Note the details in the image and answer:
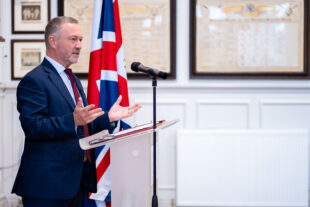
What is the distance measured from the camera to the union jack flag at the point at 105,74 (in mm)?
2887

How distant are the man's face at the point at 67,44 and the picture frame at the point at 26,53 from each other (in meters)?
1.46

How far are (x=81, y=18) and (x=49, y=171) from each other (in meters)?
2.01

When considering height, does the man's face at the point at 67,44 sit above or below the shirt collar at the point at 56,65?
above

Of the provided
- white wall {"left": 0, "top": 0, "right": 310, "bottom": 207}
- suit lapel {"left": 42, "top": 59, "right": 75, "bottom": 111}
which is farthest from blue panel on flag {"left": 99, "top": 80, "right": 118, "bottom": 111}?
suit lapel {"left": 42, "top": 59, "right": 75, "bottom": 111}

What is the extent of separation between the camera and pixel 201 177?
336 cm

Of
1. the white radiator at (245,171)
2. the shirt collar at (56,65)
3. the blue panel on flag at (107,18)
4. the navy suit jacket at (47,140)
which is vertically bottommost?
the white radiator at (245,171)

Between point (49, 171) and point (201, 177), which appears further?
point (201, 177)

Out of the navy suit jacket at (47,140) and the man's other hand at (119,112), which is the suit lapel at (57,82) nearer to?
the navy suit jacket at (47,140)

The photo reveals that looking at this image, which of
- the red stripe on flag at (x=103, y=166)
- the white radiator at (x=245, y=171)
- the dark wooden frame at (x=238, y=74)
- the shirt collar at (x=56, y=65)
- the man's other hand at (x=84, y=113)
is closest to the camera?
the man's other hand at (x=84, y=113)

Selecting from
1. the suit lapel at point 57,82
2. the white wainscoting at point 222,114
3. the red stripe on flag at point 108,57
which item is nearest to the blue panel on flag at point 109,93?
the red stripe on flag at point 108,57

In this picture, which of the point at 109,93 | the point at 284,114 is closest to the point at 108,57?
the point at 109,93

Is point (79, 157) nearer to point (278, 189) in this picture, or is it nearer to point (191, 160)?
point (191, 160)

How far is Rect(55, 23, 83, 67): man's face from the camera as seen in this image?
2143 millimetres

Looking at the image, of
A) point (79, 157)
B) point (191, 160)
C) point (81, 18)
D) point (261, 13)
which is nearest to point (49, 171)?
point (79, 157)
